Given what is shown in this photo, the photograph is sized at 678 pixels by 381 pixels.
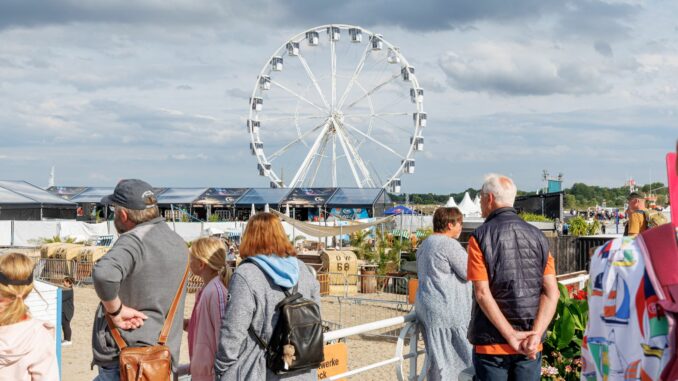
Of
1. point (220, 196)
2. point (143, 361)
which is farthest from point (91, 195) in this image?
point (143, 361)

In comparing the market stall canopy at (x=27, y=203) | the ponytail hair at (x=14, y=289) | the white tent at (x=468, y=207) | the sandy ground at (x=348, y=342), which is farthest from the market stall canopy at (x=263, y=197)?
the ponytail hair at (x=14, y=289)

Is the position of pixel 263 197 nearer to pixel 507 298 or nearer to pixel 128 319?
pixel 507 298

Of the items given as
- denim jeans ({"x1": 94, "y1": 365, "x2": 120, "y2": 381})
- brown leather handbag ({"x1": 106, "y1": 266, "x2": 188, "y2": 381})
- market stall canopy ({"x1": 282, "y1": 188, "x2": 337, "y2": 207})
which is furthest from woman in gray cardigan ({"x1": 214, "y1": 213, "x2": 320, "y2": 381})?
market stall canopy ({"x1": 282, "y1": 188, "x2": 337, "y2": 207})

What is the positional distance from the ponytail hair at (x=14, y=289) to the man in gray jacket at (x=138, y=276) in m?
0.39

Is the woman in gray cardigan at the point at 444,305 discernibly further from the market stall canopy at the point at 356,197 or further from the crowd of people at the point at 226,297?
the market stall canopy at the point at 356,197

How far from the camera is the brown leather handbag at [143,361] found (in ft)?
10.6

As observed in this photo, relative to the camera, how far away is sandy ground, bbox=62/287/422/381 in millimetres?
8672

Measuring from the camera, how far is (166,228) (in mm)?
3580

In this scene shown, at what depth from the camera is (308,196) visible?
4350 cm

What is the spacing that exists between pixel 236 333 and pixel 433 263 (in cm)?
179

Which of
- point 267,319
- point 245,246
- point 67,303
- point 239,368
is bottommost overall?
point 67,303

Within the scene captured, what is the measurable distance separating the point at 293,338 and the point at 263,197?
41.0 metres

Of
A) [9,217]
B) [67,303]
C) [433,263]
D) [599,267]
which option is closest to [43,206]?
[9,217]

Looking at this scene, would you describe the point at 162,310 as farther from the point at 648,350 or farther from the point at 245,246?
the point at 648,350
